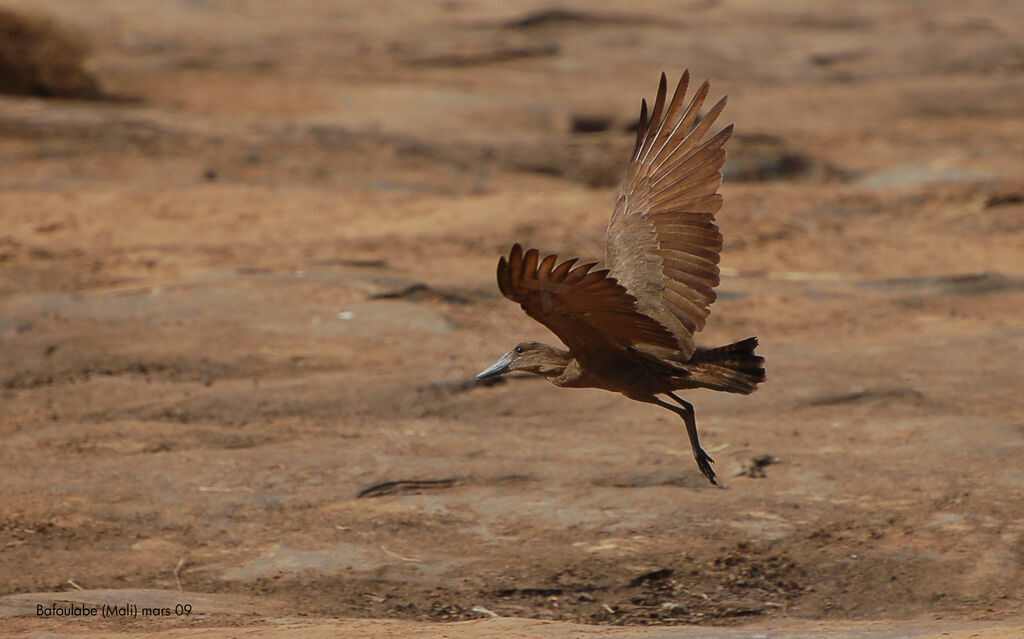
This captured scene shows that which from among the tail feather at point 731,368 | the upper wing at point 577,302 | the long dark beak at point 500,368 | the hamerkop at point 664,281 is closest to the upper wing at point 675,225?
the hamerkop at point 664,281

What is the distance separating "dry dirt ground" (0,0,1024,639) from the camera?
4637 millimetres

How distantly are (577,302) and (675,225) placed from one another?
95 centimetres

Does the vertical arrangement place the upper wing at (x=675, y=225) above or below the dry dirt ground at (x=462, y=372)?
above

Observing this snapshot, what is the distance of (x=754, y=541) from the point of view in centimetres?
481

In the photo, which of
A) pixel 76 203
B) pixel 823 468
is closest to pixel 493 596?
pixel 823 468

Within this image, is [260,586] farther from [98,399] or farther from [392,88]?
[392,88]

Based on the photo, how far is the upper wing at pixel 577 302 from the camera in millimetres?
3639

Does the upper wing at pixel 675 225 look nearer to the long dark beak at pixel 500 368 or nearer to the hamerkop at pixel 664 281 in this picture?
the hamerkop at pixel 664 281

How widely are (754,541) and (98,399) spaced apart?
136 inches

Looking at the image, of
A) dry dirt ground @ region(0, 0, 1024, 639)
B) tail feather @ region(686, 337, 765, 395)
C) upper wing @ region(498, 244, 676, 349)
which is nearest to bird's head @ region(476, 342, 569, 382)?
upper wing @ region(498, 244, 676, 349)

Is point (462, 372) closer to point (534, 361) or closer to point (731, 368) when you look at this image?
point (534, 361)

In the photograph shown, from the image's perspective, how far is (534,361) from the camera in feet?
15.9

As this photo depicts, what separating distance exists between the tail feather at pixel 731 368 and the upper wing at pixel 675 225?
15 centimetres

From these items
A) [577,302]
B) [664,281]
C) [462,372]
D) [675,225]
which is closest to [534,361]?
[664,281]
